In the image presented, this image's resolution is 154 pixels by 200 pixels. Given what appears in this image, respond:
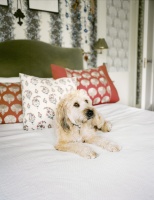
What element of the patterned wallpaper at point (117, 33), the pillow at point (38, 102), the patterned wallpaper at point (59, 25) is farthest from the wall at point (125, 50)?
the pillow at point (38, 102)

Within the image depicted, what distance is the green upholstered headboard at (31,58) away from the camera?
7.29ft

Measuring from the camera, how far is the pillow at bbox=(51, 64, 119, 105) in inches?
76.1

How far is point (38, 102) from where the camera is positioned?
1.44 m

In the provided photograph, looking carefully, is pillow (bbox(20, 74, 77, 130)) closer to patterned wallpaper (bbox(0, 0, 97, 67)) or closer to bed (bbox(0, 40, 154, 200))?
bed (bbox(0, 40, 154, 200))

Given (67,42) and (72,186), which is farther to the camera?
(67,42)

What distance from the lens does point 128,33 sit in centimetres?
388

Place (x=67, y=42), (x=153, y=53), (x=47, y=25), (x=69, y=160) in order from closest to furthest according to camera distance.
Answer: (x=69, y=160), (x=47, y=25), (x=67, y=42), (x=153, y=53)

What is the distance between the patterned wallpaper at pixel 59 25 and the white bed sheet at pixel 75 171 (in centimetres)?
168

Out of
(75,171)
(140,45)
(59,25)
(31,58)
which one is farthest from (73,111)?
(140,45)

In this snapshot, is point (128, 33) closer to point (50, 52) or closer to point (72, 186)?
point (50, 52)

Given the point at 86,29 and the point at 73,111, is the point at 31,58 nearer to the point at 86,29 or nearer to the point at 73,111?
the point at 86,29

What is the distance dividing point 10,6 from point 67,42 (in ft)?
2.89

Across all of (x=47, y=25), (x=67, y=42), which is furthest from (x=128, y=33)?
(x=47, y=25)

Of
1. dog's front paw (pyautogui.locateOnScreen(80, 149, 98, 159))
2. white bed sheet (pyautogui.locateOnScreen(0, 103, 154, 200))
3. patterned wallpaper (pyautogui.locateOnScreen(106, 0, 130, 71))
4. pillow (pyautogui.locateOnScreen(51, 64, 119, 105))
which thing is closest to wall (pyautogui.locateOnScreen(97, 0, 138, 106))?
patterned wallpaper (pyautogui.locateOnScreen(106, 0, 130, 71))
